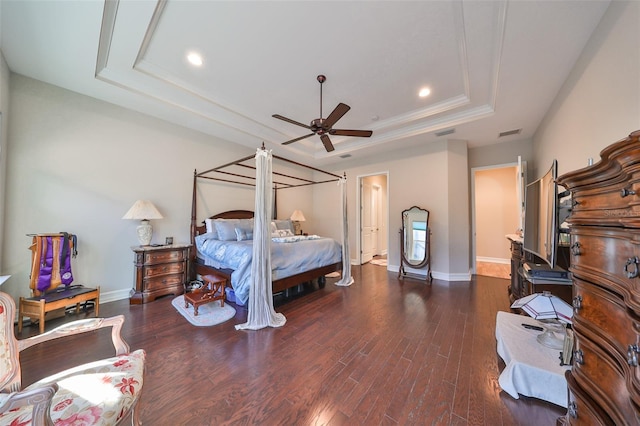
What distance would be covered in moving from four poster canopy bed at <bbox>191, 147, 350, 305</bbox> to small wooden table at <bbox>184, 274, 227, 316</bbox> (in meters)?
0.15

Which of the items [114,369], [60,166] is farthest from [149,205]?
[114,369]

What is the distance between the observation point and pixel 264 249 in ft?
8.75

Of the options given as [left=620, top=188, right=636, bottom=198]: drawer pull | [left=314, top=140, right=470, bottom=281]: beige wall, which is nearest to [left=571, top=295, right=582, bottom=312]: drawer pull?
[left=620, top=188, right=636, bottom=198]: drawer pull

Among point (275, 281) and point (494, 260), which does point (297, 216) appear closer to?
point (275, 281)

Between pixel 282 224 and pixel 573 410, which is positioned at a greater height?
pixel 282 224

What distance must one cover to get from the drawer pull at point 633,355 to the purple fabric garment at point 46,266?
4500 millimetres

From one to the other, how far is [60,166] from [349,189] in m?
5.43

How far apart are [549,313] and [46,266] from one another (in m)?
5.01

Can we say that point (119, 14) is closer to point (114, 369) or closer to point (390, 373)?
Answer: point (114, 369)

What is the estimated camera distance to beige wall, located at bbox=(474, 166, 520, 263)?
5855mm

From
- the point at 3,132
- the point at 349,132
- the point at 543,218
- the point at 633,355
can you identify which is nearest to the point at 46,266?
the point at 3,132

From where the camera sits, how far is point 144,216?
3264 mm

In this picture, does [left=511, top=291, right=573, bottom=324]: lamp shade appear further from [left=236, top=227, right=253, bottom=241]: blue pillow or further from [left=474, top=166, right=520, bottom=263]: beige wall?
[left=474, top=166, right=520, bottom=263]: beige wall

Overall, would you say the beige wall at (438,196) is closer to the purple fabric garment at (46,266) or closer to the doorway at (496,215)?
the doorway at (496,215)
